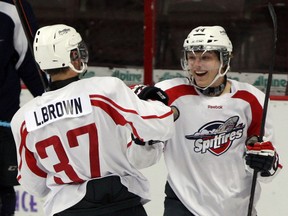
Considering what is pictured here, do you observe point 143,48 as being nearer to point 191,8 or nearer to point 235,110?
point 191,8

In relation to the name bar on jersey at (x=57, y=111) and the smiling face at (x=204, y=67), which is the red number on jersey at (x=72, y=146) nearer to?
the name bar on jersey at (x=57, y=111)

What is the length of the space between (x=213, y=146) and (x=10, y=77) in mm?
1042

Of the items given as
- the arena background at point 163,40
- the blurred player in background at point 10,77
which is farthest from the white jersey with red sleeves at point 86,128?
the arena background at point 163,40

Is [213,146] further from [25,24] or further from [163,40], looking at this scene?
[163,40]

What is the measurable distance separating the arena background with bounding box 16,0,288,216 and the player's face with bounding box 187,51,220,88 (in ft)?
3.40

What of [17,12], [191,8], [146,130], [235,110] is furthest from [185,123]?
[191,8]

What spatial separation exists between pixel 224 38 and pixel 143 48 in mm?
1178

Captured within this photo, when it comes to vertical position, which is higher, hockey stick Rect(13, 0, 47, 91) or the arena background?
hockey stick Rect(13, 0, 47, 91)

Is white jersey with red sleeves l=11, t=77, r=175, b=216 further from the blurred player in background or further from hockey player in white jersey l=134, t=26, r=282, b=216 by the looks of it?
the blurred player in background

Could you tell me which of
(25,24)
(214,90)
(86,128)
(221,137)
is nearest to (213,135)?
(221,137)

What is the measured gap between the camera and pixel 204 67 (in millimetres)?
2396

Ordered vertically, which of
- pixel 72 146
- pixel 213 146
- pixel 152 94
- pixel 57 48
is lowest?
pixel 213 146

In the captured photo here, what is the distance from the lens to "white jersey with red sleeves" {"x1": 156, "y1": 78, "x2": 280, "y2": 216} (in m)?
2.44

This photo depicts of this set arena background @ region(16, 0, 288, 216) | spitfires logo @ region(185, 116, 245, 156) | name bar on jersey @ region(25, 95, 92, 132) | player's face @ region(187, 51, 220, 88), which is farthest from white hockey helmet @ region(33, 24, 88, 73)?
arena background @ region(16, 0, 288, 216)
